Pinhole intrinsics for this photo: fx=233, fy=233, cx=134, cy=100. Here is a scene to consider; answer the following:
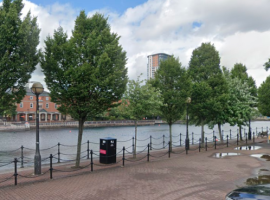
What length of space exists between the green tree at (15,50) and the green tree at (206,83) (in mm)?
14404

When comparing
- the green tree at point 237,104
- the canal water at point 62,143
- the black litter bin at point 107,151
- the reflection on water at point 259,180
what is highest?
the green tree at point 237,104

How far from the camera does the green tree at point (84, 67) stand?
12.7 meters

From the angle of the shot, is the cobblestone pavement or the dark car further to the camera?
the cobblestone pavement

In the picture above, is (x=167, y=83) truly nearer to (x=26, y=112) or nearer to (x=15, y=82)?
(x=15, y=82)

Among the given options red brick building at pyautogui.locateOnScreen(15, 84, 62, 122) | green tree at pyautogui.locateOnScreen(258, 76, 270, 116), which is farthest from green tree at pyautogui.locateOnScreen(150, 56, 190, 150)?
red brick building at pyautogui.locateOnScreen(15, 84, 62, 122)

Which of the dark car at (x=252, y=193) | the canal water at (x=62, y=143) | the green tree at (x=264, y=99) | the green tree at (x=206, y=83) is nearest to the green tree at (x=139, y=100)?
the canal water at (x=62, y=143)

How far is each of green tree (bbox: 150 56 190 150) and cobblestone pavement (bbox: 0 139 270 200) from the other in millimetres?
6366

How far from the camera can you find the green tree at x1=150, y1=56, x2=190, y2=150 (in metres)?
19.2

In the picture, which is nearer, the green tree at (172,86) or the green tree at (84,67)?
the green tree at (84,67)

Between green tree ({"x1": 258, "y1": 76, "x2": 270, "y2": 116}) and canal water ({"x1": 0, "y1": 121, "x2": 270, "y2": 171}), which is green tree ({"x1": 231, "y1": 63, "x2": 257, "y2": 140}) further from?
canal water ({"x1": 0, "y1": 121, "x2": 270, "y2": 171})

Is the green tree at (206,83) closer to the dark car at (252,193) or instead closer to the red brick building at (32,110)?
the dark car at (252,193)

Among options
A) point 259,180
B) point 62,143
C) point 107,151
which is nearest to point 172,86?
point 107,151

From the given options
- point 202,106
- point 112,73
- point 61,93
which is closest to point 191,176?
point 112,73

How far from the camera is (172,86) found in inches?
777
